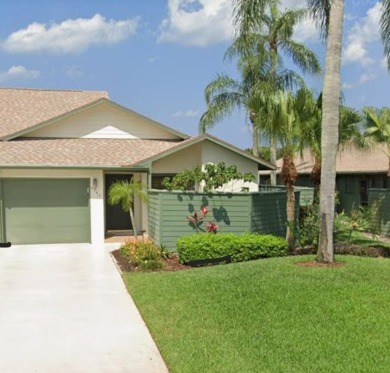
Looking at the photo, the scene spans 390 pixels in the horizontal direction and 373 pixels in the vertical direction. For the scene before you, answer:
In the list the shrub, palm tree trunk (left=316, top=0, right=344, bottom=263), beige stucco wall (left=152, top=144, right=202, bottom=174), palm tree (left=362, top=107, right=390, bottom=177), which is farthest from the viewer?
palm tree (left=362, top=107, right=390, bottom=177)

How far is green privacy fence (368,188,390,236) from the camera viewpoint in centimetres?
1750

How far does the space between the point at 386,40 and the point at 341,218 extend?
18.3 ft

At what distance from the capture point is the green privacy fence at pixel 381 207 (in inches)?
689

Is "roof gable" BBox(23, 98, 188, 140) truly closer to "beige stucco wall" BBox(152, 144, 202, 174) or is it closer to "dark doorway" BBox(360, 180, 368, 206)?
"beige stucco wall" BBox(152, 144, 202, 174)

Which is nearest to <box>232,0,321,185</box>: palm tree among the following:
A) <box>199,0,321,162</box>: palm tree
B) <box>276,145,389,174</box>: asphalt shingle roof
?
<box>199,0,321,162</box>: palm tree

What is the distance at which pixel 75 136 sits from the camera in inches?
684

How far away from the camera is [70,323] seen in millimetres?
6625

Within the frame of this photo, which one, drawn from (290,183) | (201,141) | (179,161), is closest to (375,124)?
(290,183)

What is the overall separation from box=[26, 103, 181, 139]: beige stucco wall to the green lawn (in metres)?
9.20

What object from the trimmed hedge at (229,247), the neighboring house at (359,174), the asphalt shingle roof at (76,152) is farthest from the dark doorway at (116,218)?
the neighboring house at (359,174)

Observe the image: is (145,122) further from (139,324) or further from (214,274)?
(139,324)

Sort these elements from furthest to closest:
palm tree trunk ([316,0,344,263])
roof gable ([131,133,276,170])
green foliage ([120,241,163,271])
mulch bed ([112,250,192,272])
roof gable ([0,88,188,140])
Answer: roof gable ([0,88,188,140])
roof gable ([131,133,276,170])
mulch bed ([112,250,192,272])
green foliage ([120,241,163,271])
palm tree trunk ([316,0,344,263])

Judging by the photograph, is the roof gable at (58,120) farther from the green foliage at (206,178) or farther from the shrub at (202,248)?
the shrub at (202,248)

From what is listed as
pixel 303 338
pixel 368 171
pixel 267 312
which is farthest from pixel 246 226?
pixel 368 171
